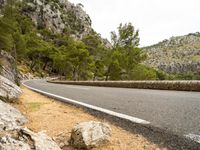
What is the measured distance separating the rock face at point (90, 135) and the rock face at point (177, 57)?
498ft

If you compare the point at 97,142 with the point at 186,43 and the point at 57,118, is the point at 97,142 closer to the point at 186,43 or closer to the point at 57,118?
the point at 57,118

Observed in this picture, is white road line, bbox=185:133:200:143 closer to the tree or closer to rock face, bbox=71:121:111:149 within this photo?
rock face, bbox=71:121:111:149

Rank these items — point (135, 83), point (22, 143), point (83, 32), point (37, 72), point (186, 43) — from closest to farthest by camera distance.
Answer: point (22, 143)
point (135, 83)
point (37, 72)
point (83, 32)
point (186, 43)

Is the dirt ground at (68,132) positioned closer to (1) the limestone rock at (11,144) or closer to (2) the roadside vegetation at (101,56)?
(1) the limestone rock at (11,144)

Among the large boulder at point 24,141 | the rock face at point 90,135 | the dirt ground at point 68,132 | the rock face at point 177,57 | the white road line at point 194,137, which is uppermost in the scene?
the rock face at point 177,57

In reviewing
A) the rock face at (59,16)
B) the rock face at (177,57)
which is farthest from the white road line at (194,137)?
the rock face at (177,57)

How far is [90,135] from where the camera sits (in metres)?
3.73

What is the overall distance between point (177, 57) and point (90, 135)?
181 meters

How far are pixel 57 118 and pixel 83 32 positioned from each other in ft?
427

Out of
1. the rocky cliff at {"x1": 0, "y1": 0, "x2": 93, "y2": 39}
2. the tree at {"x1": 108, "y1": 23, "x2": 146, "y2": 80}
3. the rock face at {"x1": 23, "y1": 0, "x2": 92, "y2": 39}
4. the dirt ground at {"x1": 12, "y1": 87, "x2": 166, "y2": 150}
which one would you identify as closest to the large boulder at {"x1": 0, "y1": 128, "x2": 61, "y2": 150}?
the dirt ground at {"x1": 12, "y1": 87, "x2": 166, "y2": 150}

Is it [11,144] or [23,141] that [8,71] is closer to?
[23,141]

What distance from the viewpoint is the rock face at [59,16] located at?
110 metres

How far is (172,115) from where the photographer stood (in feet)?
16.2

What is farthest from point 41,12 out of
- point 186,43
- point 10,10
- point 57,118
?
point 186,43
